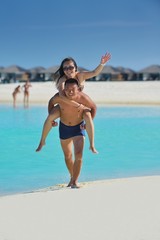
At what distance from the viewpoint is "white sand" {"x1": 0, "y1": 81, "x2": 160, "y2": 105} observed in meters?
28.1

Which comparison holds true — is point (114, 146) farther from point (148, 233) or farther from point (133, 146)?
point (148, 233)

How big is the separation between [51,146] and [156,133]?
3.41m

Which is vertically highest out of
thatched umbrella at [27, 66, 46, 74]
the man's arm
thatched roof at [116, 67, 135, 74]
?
the man's arm

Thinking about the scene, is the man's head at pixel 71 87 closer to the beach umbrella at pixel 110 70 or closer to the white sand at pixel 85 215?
the white sand at pixel 85 215

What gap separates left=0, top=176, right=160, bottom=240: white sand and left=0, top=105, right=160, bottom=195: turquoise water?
1.85m

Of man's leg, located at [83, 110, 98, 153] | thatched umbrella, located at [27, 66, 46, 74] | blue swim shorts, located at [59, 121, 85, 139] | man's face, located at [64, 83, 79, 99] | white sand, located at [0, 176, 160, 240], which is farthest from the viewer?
thatched umbrella, located at [27, 66, 46, 74]

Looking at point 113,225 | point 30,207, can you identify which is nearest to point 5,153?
point 30,207

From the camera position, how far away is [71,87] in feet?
14.3

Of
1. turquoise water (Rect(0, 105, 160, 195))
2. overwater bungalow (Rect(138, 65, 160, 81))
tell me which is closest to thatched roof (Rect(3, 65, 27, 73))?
overwater bungalow (Rect(138, 65, 160, 81))

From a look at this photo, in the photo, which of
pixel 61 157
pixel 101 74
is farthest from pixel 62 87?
pixel 101 74

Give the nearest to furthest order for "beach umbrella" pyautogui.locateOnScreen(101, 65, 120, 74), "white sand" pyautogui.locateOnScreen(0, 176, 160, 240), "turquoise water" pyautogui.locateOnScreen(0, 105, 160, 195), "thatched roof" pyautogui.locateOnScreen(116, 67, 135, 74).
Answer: "white sand" pyautogui.locateOnScreen(0, 176, 160, 240)
"turquoise water" pyautogui.locateOnScreen(0, 105, 160, 195)
"beach umbrella" pyautogui.locateOnScreen(101, 65, 120, 74)
"thatched roof" pyautogui.locateOnScreen(116, 67, 135, 74)

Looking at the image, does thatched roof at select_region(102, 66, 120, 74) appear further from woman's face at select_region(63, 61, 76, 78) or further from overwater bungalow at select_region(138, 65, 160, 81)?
woman's face at select_region(63, 61, 76, 78)

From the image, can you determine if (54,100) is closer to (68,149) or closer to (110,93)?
(68,149)

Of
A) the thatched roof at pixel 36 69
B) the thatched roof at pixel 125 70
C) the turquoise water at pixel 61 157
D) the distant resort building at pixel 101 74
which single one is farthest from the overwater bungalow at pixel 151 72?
the turquoise water at pixel 61 157
